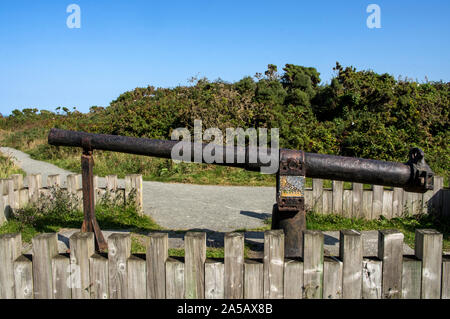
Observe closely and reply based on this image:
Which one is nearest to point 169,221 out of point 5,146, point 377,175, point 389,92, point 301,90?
point 377,175

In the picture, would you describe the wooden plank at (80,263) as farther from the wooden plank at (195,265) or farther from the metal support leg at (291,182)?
the metal support leg at (291,182)

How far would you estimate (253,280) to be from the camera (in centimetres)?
296

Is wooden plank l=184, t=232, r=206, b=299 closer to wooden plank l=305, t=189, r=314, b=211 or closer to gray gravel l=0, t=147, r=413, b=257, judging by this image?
gray gravel l=0, t=147, r=413, b=257

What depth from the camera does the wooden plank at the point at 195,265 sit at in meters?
2.93

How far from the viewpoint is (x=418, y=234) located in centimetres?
302

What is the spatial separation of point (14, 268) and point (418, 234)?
3.18m

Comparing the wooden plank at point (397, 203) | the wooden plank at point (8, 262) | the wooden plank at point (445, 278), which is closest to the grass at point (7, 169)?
the wooden plank at point (8, 262)

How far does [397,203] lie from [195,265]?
14.2 ft

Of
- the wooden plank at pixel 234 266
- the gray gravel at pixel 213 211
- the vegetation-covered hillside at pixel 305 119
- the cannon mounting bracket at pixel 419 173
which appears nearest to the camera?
the wooden plank at pixel 234 266

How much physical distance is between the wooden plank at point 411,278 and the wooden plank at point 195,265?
60.7 inches

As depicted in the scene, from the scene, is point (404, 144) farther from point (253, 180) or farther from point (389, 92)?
point (253, 180)

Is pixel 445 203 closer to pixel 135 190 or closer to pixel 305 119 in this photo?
pixel 135 190

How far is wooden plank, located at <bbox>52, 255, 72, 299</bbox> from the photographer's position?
3043mm

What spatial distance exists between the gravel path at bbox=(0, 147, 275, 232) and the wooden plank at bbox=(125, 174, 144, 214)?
12.2 inches
